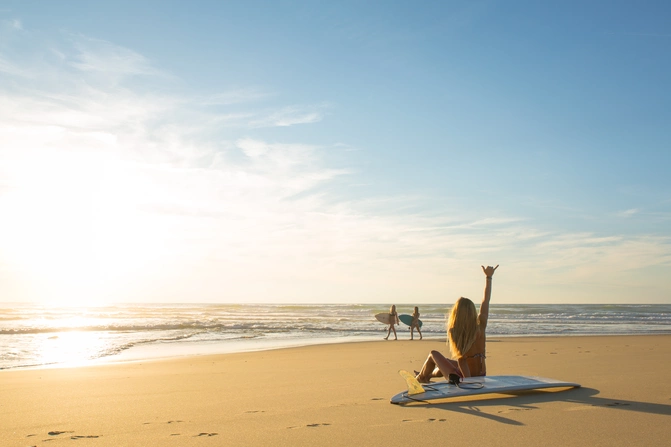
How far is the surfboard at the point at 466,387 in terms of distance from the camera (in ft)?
18.4

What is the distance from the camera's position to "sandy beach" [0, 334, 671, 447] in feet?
14.4

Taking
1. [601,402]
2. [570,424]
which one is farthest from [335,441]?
[601,402]

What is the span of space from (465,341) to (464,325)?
0.66 feet

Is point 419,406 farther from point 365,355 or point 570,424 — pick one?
point 365,355

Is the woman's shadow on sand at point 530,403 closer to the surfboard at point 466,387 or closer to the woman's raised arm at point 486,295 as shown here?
the surfboard at point 466,387

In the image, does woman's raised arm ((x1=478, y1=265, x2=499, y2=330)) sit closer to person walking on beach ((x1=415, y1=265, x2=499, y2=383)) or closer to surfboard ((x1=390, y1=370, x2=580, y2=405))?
person walking on beach ((x1=415, y1=265, x2=499, y2=383))

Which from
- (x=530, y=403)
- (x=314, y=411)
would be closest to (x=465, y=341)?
(x=530, y=403)

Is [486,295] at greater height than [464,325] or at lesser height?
greater

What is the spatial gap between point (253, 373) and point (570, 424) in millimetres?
6025

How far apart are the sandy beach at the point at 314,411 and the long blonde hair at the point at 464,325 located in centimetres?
62

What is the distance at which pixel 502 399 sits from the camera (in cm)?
582

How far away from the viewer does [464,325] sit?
5.93 meters

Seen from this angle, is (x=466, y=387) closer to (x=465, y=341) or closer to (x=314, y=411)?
(x=465, y=341)

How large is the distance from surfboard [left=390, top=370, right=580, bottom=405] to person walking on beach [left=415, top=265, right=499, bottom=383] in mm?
180
